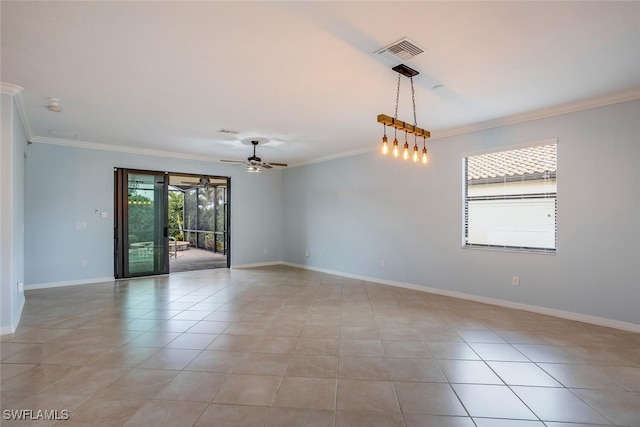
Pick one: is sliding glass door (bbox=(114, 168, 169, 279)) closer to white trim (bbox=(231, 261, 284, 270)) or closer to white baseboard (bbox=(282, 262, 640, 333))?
white trim (bbox=(231, 261, 284, 270))

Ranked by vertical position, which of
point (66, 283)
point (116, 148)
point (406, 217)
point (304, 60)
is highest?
point (304, 60)

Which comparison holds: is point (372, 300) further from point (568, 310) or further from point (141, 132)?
point (141, 132)

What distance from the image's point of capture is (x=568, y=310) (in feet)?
13.1

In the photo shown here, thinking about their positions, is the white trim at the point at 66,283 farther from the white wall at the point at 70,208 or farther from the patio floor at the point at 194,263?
the patio floor at the point at 194,263

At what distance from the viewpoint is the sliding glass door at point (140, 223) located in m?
6.35

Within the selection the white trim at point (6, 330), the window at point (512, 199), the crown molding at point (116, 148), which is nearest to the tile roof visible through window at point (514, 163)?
the window at point (512, 199)

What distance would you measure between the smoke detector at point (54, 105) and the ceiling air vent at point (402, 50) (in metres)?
3.94

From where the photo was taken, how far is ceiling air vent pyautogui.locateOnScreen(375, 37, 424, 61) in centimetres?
254

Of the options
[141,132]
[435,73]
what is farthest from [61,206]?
[435,73]

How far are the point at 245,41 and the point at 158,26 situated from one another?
64 centimetres

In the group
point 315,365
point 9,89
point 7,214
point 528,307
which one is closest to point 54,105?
point 9,89

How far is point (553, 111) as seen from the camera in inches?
161

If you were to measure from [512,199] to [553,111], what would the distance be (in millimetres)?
1272

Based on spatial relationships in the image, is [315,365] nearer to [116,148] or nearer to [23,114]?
[23,114]
